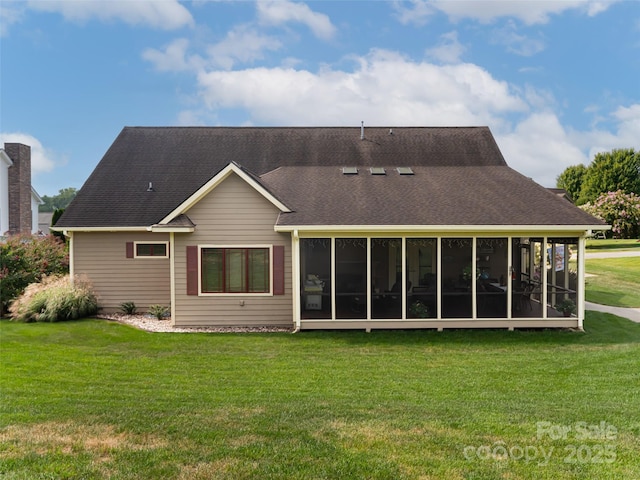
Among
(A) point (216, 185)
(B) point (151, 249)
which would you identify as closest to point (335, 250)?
(A) point (216, 185)

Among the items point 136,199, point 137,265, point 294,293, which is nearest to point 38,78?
point 136,199

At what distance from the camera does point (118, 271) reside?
47.6 ft

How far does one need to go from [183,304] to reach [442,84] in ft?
42.0

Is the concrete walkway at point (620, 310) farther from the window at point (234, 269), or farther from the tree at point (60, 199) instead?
the tree at point (60, 199)

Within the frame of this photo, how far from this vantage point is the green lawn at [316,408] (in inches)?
183

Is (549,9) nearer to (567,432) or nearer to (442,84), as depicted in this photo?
(442,84)

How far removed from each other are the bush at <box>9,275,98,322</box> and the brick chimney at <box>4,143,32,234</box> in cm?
1873

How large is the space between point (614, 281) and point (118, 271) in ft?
66.4

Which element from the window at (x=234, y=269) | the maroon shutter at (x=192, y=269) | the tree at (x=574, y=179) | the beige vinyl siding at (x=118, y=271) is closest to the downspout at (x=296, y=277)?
the window at (x=234, y=269)

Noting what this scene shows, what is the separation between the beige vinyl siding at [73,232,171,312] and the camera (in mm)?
14516

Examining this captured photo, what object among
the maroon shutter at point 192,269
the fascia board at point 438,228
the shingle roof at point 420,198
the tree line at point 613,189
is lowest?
the maroon shutter at point 192,269

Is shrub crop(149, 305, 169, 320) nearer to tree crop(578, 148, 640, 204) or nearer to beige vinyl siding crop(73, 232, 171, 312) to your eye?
beige vinyl siding crop(73, 232, 171, 312)

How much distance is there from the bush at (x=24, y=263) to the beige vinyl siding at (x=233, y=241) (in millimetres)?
6235

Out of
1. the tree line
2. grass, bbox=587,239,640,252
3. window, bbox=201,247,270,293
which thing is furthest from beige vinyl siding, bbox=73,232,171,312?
the tree line
